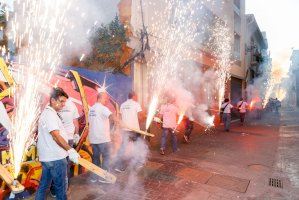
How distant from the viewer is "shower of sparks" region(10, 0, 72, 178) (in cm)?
506

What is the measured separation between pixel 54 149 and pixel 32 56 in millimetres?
2619

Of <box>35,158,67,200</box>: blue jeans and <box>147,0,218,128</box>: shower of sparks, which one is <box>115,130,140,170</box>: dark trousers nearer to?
<box>147,0,218,128</box>: shower of sparks

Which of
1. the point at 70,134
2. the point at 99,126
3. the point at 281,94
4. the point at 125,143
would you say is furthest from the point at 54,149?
the point at 281,94

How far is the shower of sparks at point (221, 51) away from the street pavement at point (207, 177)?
7811mm

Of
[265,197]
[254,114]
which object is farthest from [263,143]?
[254,114]

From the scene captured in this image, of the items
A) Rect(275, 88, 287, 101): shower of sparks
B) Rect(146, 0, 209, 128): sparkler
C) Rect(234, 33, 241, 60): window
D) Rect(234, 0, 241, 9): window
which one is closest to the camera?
Rect(146, 0, 209, 128): sparkler

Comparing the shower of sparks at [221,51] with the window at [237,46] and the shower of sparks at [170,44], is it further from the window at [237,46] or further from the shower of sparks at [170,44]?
the shower of sparks at [170,44]

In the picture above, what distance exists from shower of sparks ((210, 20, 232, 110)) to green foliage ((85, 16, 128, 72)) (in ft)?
28.4

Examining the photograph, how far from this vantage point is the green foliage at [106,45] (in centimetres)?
812

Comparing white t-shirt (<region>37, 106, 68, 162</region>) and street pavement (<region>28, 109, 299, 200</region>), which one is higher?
white t-shirt (<region>37, 106, 68, 162</region>)

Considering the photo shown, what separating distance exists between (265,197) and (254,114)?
19.5 m

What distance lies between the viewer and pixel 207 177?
6.55 meters

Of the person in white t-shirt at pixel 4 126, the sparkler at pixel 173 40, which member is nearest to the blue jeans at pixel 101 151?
the person in white t-shirt at pixel 4 126

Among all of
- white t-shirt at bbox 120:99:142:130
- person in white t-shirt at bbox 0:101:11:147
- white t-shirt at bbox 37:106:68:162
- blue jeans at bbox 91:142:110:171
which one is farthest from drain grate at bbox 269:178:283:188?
person in white t-shirt at bbox 0:101:11:147
